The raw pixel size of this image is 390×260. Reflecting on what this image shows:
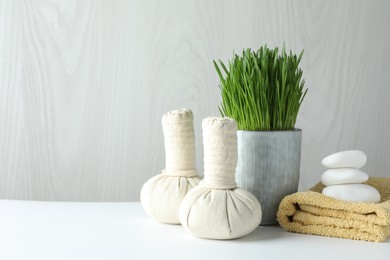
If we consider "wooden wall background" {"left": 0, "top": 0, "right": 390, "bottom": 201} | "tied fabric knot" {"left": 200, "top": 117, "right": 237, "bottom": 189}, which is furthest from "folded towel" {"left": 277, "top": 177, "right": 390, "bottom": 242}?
"wooden wall background" {"left": 0, "top": 0, "right": 390, "bottom": 201}

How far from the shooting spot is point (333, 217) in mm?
966

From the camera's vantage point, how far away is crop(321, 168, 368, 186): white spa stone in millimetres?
999

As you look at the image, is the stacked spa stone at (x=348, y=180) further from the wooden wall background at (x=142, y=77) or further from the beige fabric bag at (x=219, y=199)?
the wooden wall background at (x=142, y=77)

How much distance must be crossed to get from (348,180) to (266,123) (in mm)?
170

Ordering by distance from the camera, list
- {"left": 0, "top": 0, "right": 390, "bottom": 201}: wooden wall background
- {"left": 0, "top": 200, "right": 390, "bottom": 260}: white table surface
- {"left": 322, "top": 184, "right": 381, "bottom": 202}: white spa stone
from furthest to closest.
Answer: {"left": 0, "top": 0, "right": 390, "bottom": 201}: wooden wall background, {"left": 322, "top": 184, "right": 381, "bottom": 202}: white spa stone, {"left": 0, "top": 200, "right": 390, "bottom": 260}: white table surface

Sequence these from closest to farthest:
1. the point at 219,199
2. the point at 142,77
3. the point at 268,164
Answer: the point at 219,199, the point at 268,164, the point at 142,77

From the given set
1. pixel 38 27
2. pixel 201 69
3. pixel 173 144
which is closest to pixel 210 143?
pixel 173 144

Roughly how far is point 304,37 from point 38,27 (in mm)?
738

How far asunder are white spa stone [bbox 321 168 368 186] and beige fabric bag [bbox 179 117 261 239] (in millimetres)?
161

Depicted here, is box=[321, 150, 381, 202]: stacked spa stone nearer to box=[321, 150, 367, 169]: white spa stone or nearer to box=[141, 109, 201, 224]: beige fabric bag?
box=[321, 150, 367, 169]: white spa stone

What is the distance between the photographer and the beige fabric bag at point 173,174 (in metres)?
1.01

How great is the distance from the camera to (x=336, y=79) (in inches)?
64.1

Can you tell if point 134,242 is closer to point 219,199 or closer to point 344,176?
point 219,199

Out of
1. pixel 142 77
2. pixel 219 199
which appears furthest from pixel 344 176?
pixel 142 77
